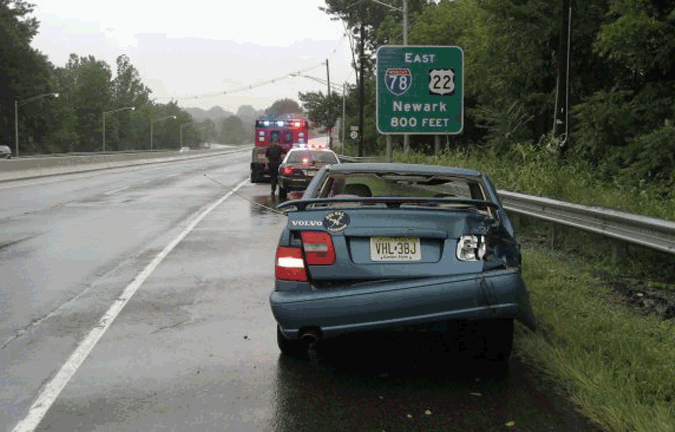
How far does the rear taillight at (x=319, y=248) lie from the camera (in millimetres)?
4816

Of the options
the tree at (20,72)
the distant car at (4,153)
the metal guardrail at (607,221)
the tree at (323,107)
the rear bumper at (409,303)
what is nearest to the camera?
the rear bumper at (409,303)

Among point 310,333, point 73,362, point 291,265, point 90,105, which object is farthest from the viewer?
point 90,105

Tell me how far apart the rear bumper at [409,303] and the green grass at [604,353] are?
27.5 inches

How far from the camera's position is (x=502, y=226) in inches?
203

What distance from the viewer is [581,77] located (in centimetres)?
2472

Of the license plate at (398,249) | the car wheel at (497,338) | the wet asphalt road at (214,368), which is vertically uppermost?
the license plate at (398,249)

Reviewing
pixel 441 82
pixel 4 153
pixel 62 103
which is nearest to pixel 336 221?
pixel 441 82

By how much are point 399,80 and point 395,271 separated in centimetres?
1217

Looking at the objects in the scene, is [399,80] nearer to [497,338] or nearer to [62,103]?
[497,338]

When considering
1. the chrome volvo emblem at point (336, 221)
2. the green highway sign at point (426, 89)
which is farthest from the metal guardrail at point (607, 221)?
the green highway sign at point (426, 89)

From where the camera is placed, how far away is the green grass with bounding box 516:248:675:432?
4.13 meters

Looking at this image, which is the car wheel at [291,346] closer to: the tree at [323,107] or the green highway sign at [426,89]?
the green highway sign at [426,89]

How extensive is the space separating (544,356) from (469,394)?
959 mm

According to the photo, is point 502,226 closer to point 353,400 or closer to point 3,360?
point 353,400
